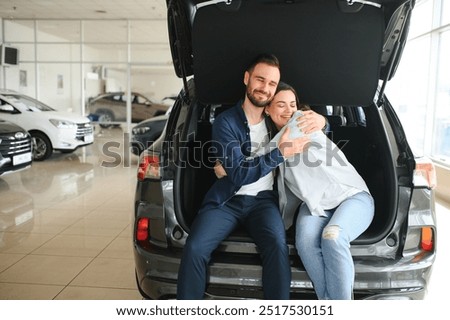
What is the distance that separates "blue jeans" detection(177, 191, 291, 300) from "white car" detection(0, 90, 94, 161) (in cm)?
690

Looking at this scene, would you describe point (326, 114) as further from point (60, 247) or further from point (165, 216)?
point (60, 247)

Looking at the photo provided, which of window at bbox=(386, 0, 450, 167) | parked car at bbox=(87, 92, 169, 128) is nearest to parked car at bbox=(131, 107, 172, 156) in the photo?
window at bbox=(386, 0, 450, 167)

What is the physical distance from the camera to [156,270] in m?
1.83

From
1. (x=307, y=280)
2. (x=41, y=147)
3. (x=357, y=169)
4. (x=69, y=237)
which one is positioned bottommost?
(x=69, y=237)

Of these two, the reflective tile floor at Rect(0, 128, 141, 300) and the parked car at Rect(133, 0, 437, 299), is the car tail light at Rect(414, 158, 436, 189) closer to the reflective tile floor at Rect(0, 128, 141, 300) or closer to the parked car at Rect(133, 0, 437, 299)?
the parked car at Rect(133, 0, 437, 299)

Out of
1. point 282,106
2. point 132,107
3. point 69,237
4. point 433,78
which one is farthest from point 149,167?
point 132,107

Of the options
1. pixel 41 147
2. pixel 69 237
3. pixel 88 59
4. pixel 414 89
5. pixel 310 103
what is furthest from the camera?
pixel 88 59

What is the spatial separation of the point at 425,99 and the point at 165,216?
6.34 meters

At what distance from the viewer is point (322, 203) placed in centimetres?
191

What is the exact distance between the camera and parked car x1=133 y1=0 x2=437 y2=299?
1778 millimetres

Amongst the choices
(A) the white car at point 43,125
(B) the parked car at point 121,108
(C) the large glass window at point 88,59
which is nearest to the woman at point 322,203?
(A) the white car at point 43,125

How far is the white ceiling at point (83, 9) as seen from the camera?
1030 cm

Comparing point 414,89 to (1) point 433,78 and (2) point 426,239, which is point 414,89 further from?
(2) point 426,239

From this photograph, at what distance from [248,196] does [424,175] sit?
0.80 m
